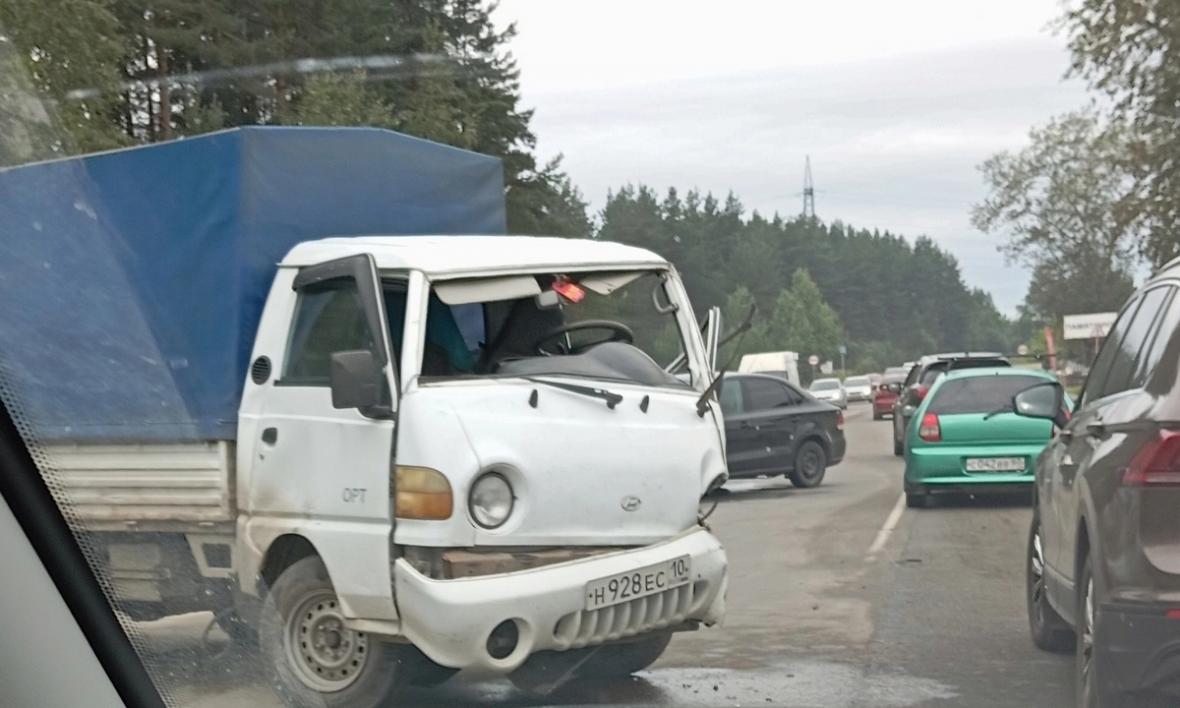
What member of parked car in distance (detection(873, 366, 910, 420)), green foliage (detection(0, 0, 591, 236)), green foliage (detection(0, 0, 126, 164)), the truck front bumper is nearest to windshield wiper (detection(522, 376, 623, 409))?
the truck front bumper

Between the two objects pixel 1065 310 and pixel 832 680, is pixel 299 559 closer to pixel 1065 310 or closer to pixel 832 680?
pixel 832 680

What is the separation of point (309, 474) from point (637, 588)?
1.42 m

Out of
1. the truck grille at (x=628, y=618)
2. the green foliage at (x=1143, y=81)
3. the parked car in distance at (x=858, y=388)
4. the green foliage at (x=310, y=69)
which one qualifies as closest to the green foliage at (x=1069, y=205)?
the green foliage at (x=1143, y=81)

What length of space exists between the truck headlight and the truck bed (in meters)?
1.21

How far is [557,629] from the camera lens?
5590 millimetres

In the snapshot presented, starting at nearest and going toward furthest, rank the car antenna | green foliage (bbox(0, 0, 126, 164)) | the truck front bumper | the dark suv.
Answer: green foliage (bbox(0, 0, 126, 164)), the truck front bumper, the car antenna, the dark suv

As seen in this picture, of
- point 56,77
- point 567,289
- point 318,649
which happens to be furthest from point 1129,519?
point 56,77

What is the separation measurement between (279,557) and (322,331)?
972 mm

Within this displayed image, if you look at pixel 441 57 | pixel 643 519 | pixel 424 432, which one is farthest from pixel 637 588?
pixel 441 57

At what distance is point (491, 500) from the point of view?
18.2 feet

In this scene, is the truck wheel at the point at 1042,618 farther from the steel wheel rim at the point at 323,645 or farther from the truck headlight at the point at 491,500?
the steel wheel rim at the point at 323,645

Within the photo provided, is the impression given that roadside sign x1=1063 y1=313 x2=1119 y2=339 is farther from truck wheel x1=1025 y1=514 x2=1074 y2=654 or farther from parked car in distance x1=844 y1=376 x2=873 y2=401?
parked car in distance x1=844 y1=376 x2=873 y2=401

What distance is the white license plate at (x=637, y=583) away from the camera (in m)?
5.68

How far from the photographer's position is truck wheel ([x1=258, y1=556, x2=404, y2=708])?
5.70m
